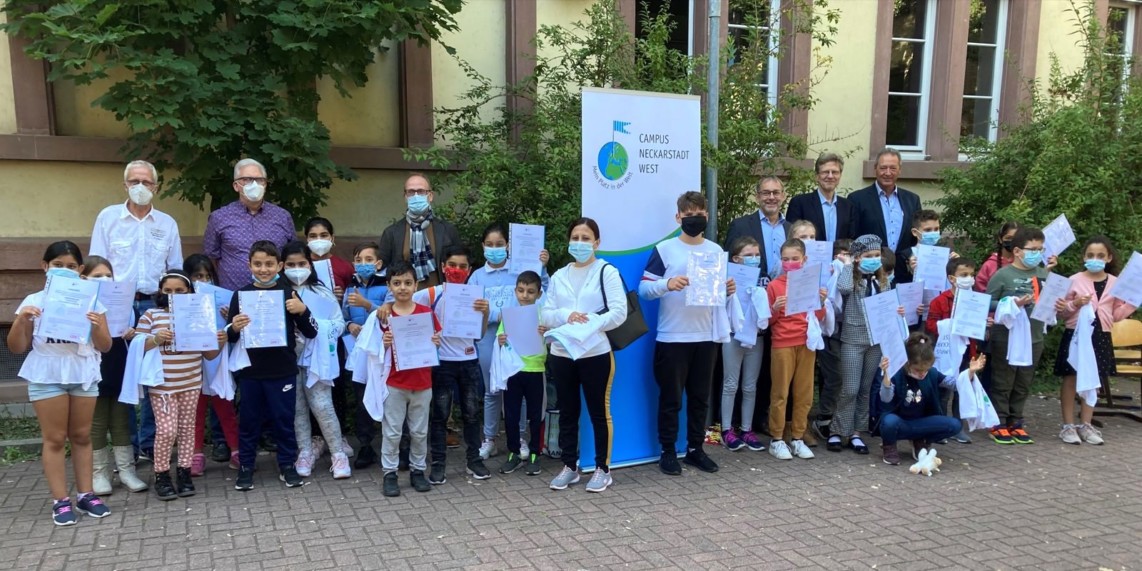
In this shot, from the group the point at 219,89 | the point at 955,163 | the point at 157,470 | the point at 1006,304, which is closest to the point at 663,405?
the point at 1006,304

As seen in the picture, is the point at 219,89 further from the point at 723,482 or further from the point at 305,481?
the point at 723,482

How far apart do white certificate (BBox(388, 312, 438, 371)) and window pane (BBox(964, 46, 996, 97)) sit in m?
9.29

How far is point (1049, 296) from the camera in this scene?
5.99 metres

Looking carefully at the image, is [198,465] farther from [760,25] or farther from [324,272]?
[760,25]

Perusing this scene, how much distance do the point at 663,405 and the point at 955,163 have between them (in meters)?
7.11

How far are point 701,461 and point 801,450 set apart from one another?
0.87 metres

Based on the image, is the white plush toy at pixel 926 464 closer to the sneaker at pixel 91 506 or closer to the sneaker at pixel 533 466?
the sneaker at pixel 533 466

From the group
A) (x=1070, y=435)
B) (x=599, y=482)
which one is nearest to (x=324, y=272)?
(x=599, y=482)

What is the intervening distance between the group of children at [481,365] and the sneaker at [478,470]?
0.02m

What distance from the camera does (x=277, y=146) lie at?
5.98 m

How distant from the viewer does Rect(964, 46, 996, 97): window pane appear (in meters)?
10.7

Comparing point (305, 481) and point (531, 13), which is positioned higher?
point (531, 13)

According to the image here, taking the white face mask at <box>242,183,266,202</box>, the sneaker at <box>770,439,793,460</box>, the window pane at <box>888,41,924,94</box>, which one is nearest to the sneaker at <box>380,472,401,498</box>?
the white face mask at <box>242,183,266,202</box>

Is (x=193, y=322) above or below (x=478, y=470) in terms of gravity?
above
